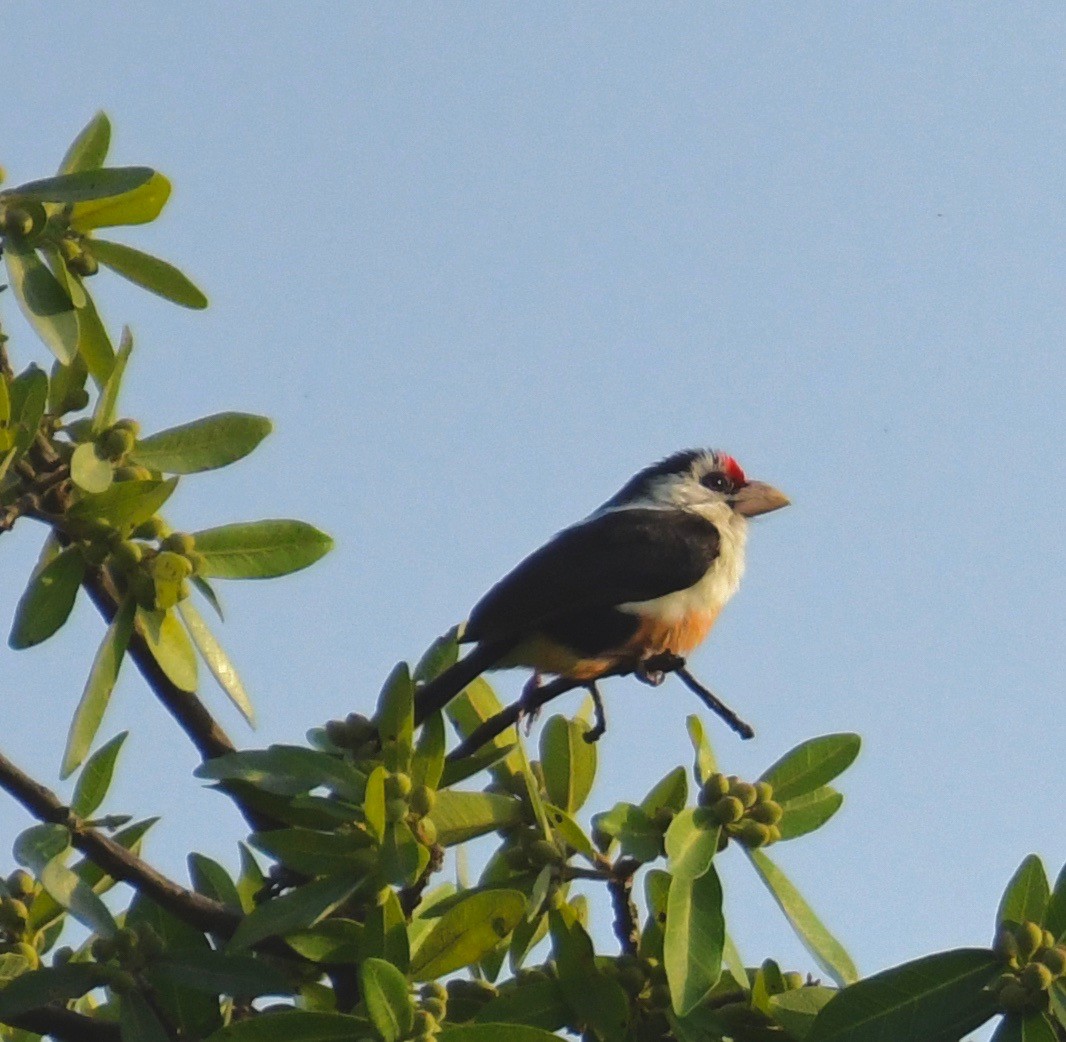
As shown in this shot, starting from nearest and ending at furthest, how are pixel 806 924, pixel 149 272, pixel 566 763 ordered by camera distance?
pixel 806 924, pixel 149 272, pixel 566 763

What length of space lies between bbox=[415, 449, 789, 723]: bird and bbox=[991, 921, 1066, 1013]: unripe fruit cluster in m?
1.75

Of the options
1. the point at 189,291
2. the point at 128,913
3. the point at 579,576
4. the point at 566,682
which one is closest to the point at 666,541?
the point at 579,576

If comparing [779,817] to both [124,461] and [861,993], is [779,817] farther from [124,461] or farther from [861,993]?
[124,461]

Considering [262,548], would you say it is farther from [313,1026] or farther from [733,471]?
[733,471]

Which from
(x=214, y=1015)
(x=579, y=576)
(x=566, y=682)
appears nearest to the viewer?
(x=214, y=1015)

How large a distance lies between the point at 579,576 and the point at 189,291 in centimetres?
221

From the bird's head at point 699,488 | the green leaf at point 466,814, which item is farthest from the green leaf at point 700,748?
the bird's head at point 699,488

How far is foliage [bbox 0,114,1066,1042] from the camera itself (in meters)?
2.47

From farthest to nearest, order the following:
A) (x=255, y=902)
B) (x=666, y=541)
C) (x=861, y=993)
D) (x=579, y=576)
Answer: (x=666, y=541) → (x=579, y=576) → (x=255, y=902) → (x=861, y=993)

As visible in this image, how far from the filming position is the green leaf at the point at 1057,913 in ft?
8.14

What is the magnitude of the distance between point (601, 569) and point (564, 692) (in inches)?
65.6

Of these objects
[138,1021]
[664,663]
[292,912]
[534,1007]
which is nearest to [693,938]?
[534,1007]

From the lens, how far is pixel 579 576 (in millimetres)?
5023

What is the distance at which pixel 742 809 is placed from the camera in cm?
271
